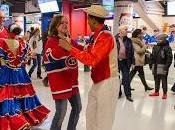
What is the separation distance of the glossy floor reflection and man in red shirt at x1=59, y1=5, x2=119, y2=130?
1.95 meters

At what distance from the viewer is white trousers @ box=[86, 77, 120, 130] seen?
12.1 feet

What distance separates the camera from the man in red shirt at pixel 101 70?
3.56 meters

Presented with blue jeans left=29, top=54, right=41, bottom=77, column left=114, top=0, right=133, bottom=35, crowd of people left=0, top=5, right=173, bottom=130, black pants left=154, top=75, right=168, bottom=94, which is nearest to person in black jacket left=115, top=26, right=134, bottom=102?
black pants left=154, top=75, right=168, bottom=94

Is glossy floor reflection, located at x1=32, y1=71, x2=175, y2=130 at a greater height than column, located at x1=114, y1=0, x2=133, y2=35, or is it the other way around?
column, located at x1=114, y1=0, x2=133, y2=35

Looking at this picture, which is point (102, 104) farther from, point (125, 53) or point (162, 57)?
point (162, 57)

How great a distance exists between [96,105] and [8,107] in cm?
163

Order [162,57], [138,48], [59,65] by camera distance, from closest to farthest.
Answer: [59,65] → [162,57] → [138,48]

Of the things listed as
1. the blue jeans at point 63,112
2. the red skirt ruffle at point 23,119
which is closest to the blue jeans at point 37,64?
the red skirt ruffle at point 23,119

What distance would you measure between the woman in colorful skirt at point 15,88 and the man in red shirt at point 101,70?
148 centimetres

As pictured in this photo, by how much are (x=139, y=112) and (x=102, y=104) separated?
11.4 feet

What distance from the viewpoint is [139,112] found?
7055 mm

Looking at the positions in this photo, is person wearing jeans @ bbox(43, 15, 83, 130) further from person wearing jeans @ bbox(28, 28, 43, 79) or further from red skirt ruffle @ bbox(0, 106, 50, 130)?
person wearing jeans @ bbox(28, 28, 43, 79)

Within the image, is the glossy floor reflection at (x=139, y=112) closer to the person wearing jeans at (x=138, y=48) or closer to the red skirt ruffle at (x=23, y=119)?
the red skirt ruffle at (x=23, y=119)

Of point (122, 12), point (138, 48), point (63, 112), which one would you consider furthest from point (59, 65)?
point (122, 12)
